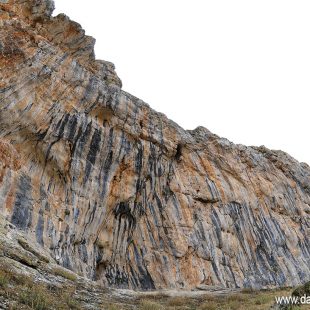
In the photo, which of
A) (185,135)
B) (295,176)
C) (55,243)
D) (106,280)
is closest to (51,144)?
(55,243)

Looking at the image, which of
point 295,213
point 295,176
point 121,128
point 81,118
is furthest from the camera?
point 295,176

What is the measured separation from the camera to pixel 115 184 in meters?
33.9

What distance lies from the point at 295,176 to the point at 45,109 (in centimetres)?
3687

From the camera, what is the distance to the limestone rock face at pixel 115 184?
1108 inches

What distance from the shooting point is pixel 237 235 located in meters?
41.1

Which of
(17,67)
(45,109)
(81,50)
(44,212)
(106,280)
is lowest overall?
(106,280)

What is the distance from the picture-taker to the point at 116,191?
3369 cm

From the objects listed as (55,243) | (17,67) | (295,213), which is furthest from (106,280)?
(295,213)

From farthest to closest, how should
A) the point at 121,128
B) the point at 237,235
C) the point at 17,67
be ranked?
the point at 237,235 → the point at 121,128 → the point at 17,67

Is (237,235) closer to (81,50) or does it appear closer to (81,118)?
(81,118)

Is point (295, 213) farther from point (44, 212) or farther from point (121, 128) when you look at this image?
point (44, 212)

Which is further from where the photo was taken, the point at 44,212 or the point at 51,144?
the point at 51,144

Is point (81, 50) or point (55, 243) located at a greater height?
point (81, 50)

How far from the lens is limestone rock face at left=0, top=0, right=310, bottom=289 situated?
2814 cm
